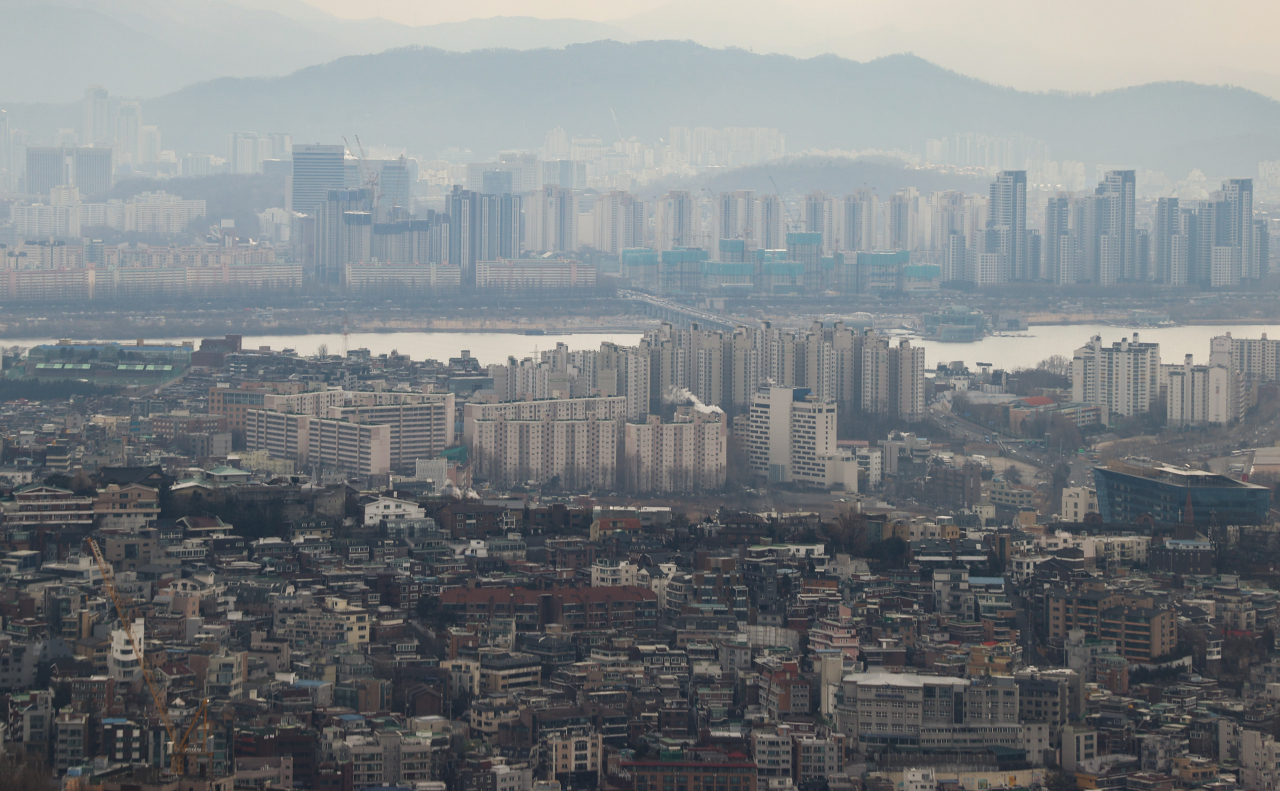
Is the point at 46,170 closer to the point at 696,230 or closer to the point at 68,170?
the point at 68,170

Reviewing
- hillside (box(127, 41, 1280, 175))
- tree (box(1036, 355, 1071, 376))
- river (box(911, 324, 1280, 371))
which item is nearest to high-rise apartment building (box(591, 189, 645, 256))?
river (box(911, 324, 1280, 371))

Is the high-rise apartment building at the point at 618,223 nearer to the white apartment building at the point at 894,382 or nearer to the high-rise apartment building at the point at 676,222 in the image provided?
the high-rise apartment building at the point at 676,222

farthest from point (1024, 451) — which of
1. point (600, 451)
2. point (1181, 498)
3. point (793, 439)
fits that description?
point (1181, 498)

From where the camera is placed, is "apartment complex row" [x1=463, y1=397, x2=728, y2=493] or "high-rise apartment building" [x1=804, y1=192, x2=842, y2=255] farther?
"high-rise apartment building" [x1=804, y1=192, x2=842, y2=255]

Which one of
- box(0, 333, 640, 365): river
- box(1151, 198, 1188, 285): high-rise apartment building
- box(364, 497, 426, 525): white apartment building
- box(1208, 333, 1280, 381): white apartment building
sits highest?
box(1151, 198, 1188, 285): high-rise apartment building

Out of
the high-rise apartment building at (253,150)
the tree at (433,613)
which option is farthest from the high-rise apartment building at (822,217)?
the tree at (433,613)

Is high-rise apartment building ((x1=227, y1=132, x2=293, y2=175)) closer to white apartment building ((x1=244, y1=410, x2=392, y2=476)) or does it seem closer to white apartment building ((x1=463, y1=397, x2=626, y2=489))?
white apartment building ((x1=244, y1=410, x2=392, y2=476))
